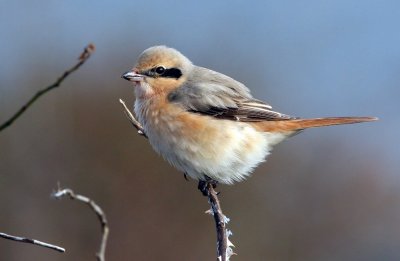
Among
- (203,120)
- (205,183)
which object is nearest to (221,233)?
(205,183)

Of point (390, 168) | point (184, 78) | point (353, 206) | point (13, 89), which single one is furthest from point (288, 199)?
point (184, 78)

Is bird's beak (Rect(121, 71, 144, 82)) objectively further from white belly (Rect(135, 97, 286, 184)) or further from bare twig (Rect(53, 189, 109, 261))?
bare twig (Rect(53, 189, 109, 261))

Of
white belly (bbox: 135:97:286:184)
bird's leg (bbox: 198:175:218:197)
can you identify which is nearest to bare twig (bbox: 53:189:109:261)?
bird's leg (bbox: 198:175:218:197)

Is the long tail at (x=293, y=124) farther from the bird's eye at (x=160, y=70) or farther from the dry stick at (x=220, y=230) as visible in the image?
the dry stick at (x=220, y=230)

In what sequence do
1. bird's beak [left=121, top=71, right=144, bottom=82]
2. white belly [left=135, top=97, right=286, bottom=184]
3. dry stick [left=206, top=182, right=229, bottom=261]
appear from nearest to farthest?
dry stick [left=206, top=182, right=229, bottom=261]
white belly [left=135, top=97, right=286, bottom=184]
bird's beak [left=121, top=71, right=144, bottom=82]

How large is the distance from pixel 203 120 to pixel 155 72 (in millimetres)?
355

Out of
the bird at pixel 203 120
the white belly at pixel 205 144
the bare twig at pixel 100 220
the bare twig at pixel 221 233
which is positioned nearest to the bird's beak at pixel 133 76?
the bird at pixel 203 120

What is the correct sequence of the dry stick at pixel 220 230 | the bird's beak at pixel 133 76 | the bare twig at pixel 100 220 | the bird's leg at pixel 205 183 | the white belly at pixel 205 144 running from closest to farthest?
the bare twig at pixel 100 220 → the dry stick at pixel 220 230 → the bird's leg at pixel 205 183 → the white belly at pixel 205 144 → the bird's beak at pixel 133 76

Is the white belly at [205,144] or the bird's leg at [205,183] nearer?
the bird's leg at [205,183]

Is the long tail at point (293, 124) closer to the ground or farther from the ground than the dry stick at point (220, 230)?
farther from the ground

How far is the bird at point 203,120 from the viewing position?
3652 millimetres

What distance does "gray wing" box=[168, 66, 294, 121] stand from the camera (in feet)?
12.3

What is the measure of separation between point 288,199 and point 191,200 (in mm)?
1741

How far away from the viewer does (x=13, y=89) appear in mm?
10781
